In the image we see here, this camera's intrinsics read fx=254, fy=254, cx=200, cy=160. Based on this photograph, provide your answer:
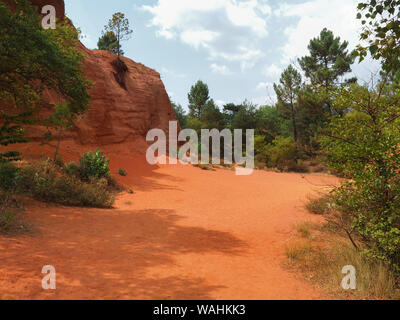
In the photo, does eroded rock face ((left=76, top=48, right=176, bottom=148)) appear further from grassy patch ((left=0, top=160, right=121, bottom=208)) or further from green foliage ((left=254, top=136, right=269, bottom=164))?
green foliage ((left=254, top=136, right=269, bottom=164))

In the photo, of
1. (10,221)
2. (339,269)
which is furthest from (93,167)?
(339,269)

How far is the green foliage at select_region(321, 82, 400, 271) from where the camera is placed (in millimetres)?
3709

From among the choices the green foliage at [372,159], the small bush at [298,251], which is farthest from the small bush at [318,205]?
the green foliage at [372,159]

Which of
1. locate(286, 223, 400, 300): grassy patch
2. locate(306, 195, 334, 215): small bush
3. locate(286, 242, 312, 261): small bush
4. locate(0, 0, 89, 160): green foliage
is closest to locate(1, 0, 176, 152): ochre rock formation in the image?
locate(0, 0, 89, 160): green foliage

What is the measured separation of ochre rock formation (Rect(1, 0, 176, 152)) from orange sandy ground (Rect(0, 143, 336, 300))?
9358mm

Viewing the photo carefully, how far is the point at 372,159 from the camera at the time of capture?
394 cm

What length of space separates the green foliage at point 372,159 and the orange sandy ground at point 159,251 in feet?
4.21

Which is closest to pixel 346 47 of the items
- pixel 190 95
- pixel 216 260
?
pixel 190 95

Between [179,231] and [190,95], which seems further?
[190,95]

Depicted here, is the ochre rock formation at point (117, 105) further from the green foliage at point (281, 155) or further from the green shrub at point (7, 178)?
the green foliage at point (281, 155)

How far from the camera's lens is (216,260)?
16.0ft

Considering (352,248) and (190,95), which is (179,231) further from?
(190,95)
